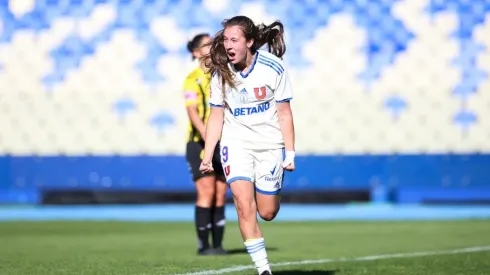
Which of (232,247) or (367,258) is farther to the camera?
(232,247)

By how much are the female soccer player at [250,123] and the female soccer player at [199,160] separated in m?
2.65

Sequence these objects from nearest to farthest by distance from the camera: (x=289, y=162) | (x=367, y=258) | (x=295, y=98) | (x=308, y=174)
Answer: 1. (x=289, y=162)
2. (x=367, y=258)
3. (x=308, y=174)
4. (x=295, y=98)

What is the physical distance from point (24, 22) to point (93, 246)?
7564 millimetres

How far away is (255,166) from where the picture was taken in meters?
6.32

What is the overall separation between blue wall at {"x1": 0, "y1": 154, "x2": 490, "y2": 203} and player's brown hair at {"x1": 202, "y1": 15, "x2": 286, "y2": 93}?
9.53m

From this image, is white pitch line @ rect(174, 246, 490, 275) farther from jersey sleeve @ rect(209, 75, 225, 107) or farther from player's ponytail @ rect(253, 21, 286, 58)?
player's ponytail @ rect(253, 21, 286, 58)

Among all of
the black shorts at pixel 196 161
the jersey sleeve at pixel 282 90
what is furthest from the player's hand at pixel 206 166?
the black shorts at pixel 196 161

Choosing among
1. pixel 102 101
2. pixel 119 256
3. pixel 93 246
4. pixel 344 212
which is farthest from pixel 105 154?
pixel 119 256

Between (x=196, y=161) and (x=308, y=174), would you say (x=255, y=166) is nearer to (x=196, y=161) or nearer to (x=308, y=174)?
(x=196, y=161)

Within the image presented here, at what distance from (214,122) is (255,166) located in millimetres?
353

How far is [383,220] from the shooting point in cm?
1404

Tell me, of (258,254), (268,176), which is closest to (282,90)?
(268,176)

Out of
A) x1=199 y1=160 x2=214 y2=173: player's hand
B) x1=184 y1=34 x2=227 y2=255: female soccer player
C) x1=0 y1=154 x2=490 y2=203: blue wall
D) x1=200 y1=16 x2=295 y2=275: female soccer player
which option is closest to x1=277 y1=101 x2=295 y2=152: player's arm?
x1=200 y1=16 x2=295 y2=275: female soccer player

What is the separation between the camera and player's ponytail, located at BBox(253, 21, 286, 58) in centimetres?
638
